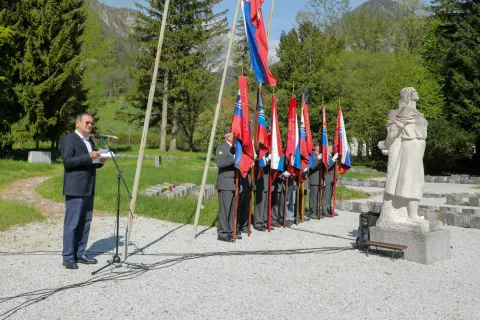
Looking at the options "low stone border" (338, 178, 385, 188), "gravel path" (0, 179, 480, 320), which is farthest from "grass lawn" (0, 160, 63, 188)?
"low stone border" (338, 178, 385, 188)

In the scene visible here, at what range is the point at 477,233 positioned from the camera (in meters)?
10.8

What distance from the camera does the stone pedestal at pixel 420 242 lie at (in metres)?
7.77

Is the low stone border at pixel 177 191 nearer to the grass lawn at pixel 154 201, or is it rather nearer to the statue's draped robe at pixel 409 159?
the grass lawn at pixel 154 201

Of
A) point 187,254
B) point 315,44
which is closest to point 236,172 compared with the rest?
point 187,254

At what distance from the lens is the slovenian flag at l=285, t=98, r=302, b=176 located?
10.8 metres

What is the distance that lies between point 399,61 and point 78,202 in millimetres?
34939

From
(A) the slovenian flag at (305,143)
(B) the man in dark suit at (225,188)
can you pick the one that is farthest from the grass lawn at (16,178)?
(A) the slovenian flag at (305,143)

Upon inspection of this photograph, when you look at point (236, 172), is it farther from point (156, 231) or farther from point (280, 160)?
point (156, 231)

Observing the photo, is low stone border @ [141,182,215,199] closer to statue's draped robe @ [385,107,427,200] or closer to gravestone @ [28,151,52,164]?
statue's draped robe @ [385,107,427,200]

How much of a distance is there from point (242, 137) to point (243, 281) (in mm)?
3214

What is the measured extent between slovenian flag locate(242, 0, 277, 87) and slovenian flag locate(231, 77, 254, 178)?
26.0 inches

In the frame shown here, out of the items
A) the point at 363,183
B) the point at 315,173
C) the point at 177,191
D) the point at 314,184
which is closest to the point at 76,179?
the point at 314,184

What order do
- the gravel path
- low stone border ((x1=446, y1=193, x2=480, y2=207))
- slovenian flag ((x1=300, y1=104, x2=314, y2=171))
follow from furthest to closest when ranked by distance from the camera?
low stone border ((x1=446, y1=193, x2=480, y2=207)), slovenian flag ((x1=300, y1=104, x2=314, y2=171)), the gravel path

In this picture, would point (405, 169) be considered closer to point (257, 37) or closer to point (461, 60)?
point (257, 37)
